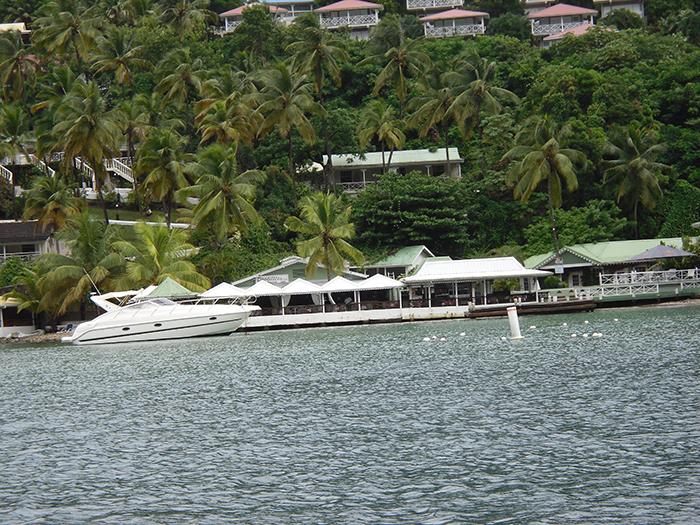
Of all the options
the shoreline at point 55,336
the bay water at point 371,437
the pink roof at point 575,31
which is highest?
the pink roof at point 575,31

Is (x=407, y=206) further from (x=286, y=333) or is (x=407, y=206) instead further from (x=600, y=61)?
(x=600, y=61)

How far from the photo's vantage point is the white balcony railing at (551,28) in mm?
92750

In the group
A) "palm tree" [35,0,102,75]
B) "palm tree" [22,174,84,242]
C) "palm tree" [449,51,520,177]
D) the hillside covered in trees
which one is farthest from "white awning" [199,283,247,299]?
"palm tree" [35,0,102,75]

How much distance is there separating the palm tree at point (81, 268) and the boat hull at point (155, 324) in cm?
644

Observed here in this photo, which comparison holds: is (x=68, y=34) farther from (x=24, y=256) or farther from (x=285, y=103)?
(x=285, y=103)

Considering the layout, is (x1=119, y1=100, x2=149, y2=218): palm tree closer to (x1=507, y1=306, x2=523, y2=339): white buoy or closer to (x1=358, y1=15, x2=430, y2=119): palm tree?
(x1=358, y1=15, x2=430, y2=119): palm tree

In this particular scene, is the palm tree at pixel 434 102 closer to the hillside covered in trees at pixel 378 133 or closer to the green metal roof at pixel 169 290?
the hillside covered in trees at pixel 378 133

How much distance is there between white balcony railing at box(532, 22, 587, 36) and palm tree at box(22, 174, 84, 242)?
59.6 metres

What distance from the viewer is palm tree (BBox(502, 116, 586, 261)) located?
5256 centimetres

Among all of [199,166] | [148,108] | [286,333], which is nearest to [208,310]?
[286,333]

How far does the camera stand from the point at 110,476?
48.6 ft

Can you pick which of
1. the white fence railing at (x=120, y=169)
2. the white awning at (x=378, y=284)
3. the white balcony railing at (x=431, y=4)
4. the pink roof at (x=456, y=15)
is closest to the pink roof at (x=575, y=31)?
the pink roof at (x=456, y=15)

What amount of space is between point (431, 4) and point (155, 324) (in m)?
67.2

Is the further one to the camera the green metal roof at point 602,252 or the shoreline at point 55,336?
the green metal roof at point 602,252
